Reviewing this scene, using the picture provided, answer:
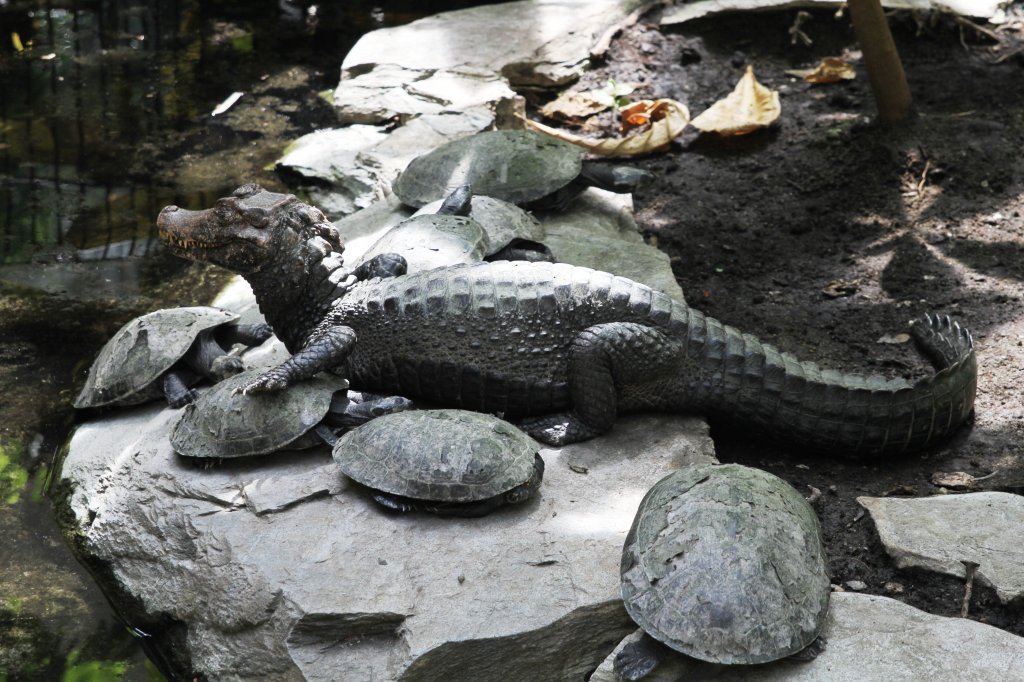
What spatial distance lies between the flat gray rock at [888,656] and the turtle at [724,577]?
83mm

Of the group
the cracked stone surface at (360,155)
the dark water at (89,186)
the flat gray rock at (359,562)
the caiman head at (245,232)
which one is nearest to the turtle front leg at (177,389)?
the flat gray rock at (359,562)

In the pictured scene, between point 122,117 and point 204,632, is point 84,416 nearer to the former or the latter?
point 204,632

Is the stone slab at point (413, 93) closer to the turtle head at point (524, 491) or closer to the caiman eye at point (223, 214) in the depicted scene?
the caiman eye at point (223, 214)

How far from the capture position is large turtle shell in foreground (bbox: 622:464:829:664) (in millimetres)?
3537

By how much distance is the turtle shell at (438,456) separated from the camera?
4238 mm

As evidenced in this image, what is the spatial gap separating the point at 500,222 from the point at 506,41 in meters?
4.16

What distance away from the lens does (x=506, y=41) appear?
33.2 ft

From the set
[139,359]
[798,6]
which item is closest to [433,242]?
[139,359]

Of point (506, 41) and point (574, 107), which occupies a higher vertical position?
point (506, 41)

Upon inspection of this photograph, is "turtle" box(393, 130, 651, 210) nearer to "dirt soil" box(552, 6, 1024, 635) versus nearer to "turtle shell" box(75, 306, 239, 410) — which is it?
"dirt soil" box(552, 6, 1024, 635)

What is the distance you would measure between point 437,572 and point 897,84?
586 cm

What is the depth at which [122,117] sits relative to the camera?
30.9ft

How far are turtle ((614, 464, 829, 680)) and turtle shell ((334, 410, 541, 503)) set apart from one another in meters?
0.62

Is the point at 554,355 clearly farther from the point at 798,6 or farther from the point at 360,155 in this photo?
the point at 798,6
